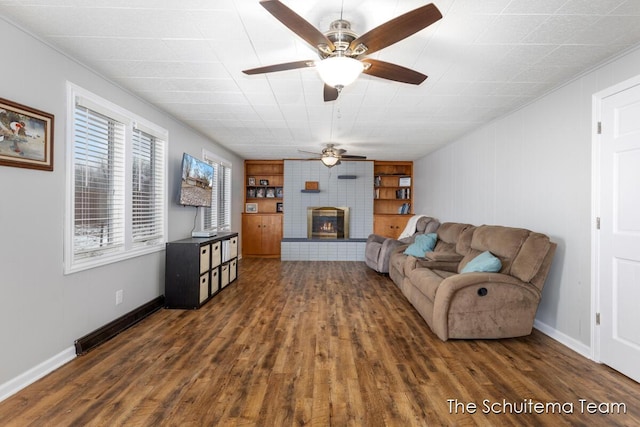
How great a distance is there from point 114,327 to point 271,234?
4.93m

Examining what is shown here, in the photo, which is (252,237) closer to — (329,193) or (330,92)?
(329,193)

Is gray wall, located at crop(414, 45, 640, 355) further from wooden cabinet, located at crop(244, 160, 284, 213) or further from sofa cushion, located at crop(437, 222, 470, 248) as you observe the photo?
wooden cabinet, located at crop(244, 160, 284, 213)

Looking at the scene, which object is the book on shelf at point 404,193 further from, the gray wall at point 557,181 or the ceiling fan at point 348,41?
the ceiling fan at point 348,41

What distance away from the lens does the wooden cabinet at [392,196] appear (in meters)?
7.92

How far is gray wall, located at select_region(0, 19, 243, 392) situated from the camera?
80.0 inches

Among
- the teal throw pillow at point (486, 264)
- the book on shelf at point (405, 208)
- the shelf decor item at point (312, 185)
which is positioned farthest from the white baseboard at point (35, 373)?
the book on shelf at point (405, 208)

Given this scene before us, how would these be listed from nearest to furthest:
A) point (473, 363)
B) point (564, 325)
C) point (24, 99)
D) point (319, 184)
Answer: point (24, 99) < point (473, 363) < point (564, 325) < point (319, 184)

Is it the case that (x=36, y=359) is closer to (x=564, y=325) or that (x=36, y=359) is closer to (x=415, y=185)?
(x=564, y=325)

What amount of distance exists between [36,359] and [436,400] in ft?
9.13

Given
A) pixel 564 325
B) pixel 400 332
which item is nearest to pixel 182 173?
pixel 400 332

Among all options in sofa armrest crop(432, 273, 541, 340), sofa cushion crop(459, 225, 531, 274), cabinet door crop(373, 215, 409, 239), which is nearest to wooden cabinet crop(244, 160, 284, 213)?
cabinet door crop(373, 215, 409, 239)

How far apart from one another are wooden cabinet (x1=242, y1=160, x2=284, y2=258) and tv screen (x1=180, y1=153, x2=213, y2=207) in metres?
2.93

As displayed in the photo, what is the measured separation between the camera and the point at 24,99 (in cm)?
214

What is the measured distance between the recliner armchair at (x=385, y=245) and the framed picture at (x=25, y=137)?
472cm
